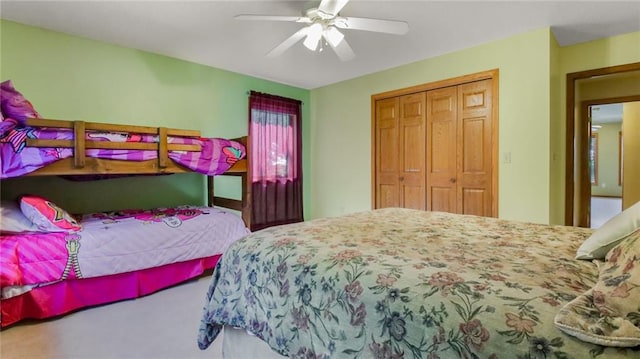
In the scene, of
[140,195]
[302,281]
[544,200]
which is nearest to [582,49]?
[544,200]

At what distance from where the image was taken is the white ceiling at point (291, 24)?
238cm

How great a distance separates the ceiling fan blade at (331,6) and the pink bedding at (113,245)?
191 cm

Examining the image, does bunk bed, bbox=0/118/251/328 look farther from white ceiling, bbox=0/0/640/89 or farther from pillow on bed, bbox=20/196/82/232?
white ceiling, bbox=0/0/640/89

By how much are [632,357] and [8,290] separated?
2783 millimetres

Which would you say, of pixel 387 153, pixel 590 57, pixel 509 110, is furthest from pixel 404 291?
pixel 590 57

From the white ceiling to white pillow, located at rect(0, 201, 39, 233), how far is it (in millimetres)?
1532

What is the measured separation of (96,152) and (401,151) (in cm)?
307

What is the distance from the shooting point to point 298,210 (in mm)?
4707

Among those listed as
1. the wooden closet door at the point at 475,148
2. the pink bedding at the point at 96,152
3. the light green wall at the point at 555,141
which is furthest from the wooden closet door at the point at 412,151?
the pink bedding at the point at 96,152

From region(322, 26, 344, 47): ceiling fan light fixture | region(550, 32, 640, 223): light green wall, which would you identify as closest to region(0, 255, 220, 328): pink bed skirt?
region(322, 26, 344, 47): ceiling fan light fixture

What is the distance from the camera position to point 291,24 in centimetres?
270

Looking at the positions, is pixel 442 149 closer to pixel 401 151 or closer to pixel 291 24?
pixel 401 151

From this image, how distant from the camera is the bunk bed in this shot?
1971 millimetres

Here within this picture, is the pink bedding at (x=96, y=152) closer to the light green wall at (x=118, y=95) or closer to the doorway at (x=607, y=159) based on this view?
the light green wall at (x=118, y=95)
